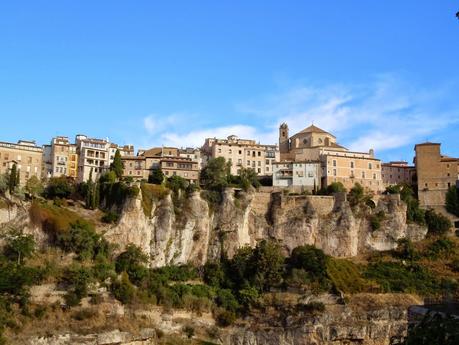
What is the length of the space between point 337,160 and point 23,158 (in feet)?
98.7

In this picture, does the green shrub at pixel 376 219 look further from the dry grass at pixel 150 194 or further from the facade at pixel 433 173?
the dry grass at pixel 150 194

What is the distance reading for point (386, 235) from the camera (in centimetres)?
5250

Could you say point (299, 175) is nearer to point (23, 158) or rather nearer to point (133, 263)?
point (133, 263)

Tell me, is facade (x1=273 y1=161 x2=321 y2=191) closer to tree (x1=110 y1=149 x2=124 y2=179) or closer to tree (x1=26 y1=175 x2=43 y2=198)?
tree (x1=110 y1=149 x2=124 y2=179)

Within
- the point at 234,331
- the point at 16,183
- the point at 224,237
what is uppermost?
the point at 16,183

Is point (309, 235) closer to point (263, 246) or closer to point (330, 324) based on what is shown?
point (263, 246)

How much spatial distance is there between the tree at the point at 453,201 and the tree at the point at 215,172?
21.1 meters

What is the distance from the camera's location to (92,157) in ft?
189

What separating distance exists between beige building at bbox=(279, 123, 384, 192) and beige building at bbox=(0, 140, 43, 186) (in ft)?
82.8

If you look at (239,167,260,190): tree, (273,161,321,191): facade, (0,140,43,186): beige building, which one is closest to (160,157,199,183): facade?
(239,167,260,190): tree

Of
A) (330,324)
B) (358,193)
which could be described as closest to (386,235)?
(358,193)

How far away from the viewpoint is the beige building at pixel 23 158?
53419 mm

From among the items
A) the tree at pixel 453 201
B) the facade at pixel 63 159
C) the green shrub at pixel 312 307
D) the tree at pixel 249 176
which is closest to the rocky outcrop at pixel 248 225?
the tree at pixel 249 176

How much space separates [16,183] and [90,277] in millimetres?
11639
